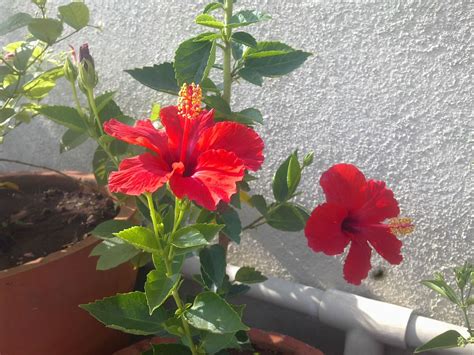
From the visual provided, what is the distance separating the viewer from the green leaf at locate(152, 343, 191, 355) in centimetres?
89

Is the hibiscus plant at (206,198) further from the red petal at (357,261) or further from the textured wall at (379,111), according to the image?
the textured wall at (379,111)

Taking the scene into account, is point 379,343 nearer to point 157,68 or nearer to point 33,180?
point 157,68

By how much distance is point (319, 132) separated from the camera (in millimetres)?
1221

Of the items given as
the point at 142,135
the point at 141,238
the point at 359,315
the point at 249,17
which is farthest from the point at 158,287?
the point at 359,315

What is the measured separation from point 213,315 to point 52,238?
51 cm

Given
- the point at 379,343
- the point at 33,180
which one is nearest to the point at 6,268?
the point at 33,180

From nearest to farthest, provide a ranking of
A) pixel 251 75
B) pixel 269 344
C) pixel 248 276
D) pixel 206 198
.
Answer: pixel 206 198 < pixel 251 75 < pixel 248 276 < pixel 269 344

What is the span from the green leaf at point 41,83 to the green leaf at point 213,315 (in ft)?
1.82

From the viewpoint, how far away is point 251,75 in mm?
961

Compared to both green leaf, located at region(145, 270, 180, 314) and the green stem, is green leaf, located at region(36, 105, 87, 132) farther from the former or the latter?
green leaf, located at region(145, 270, 180, 314)

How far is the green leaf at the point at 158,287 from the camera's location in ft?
2.53

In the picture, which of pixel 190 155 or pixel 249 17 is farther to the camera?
pixel 249 17

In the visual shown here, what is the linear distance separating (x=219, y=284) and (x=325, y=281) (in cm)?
40

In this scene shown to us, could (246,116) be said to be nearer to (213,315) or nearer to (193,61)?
(193,61)
